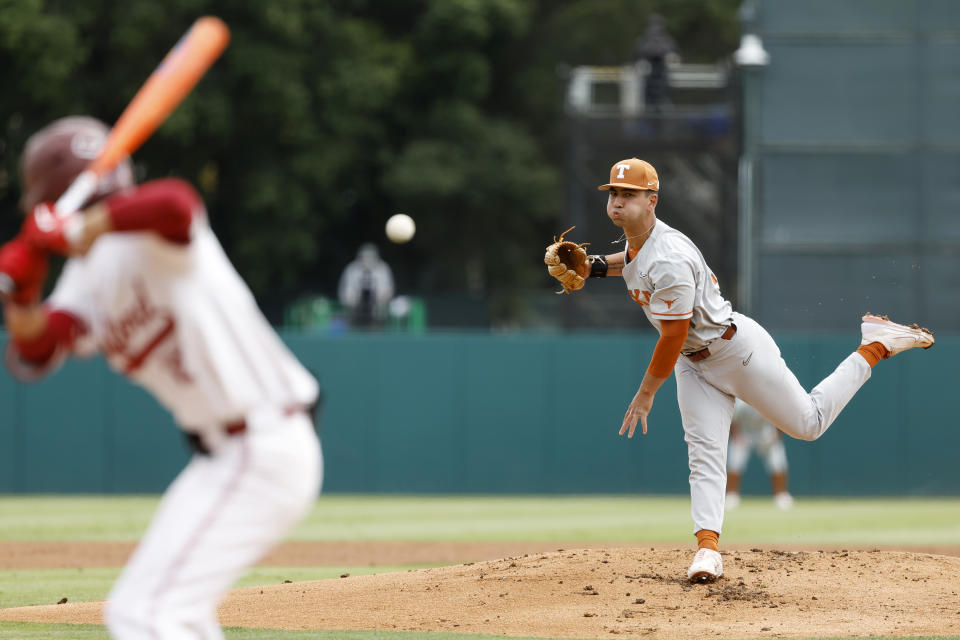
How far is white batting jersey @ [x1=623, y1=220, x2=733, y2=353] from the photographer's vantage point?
21.2ft

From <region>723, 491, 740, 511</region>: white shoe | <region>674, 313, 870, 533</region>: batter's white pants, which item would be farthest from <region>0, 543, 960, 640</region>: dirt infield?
<region>723, 491, 740, 511</region>: white shoe

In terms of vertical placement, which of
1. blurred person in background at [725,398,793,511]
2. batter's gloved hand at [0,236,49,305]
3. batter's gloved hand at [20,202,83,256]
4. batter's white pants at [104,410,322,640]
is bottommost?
blurred person in background at [725,398,793,511]

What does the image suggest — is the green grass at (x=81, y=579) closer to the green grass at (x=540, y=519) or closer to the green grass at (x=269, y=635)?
the green grass at (x=269, y=635)

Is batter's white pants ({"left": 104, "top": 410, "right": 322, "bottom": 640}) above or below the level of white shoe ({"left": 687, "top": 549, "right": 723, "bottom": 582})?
above

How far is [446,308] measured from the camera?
26.4m

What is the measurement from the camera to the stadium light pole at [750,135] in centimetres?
1812

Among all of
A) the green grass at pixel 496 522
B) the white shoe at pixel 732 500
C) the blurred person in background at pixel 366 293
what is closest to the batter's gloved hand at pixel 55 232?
the green grass at pixel 496 522

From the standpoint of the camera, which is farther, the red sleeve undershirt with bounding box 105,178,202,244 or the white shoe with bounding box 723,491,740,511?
the white shoe with bounding box 723,491,740,511

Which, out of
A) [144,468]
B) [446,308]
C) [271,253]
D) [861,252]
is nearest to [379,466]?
[144,468]

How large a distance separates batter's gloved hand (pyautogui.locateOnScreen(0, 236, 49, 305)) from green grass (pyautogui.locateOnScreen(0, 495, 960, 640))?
5049 mm

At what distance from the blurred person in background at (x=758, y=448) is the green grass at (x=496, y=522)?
0.23 meters

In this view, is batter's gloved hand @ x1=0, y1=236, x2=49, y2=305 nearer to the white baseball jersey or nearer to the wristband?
the white baseball jersey

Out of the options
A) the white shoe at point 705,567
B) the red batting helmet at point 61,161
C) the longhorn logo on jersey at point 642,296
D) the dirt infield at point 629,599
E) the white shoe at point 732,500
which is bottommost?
the white shoe at point 732,500

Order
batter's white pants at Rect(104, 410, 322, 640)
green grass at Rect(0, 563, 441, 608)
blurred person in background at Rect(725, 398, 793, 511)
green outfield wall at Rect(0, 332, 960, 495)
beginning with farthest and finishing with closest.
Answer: green outfield wall at Rect(0, 332, 960, 495)
blurred person in background at Rect(725, 398, 793, 511)
green grass at Rect(0, 563, 441, 608)
batter's white pants at Rect(104, 410, 322, 640)
